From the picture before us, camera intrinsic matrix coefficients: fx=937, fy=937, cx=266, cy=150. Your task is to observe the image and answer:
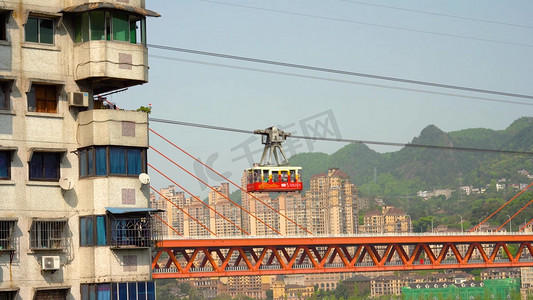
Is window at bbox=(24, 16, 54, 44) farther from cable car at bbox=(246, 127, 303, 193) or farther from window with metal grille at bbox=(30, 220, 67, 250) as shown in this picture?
cable car at bbox=(246, 127, 303, 193)

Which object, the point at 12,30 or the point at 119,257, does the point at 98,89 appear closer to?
the point at 12,30

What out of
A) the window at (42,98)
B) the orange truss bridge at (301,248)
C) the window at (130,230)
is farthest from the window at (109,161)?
the orange truss bridge at (301,248)

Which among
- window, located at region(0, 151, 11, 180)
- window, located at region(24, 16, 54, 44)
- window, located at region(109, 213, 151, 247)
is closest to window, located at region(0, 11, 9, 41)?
window, located at region(24, 16, 54, 44)

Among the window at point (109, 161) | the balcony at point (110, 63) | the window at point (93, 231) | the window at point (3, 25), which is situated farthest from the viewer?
the balcony at point (110, 63)

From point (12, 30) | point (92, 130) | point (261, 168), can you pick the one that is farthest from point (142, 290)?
point (261, 168)

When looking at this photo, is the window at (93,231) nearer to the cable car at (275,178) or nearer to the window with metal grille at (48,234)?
the window with metal grille at (48,234)
